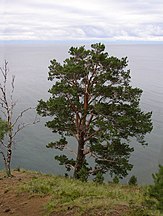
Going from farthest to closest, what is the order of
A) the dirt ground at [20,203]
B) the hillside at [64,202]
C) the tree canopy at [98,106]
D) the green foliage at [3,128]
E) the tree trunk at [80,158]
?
the tree trunk at [80,158]
the tree canopy at [98,106]
the green foliage at [3,128]
the dirt ground at [20,203]
the hillside at [64,202]

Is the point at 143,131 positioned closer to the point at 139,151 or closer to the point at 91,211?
the point at 91,211

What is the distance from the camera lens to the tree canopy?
2291 cm

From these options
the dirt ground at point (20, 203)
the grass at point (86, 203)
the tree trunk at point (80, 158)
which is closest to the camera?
the grass at point (86, 203)

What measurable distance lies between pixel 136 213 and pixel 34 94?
7201cm

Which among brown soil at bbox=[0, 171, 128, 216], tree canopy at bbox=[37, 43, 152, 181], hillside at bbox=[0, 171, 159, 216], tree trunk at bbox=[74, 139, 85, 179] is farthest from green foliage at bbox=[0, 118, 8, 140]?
tree trunk at bbox=[74, 139, 85, 179]

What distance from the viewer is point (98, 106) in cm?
2217

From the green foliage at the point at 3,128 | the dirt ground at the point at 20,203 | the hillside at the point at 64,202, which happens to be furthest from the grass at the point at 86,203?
the green foliage at the point at 3,128

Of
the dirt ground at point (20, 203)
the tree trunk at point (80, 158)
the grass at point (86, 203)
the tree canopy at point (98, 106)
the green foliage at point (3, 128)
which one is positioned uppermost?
the tree canopy at point (98, 106)

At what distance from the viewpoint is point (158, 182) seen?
975 cm

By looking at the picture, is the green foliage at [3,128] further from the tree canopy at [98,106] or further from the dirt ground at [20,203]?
the dirt ground at [20,203]

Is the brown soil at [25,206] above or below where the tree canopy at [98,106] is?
below

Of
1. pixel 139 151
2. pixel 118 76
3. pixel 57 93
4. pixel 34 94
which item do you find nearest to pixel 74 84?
pixel 57 93

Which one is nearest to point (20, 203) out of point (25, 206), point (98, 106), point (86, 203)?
point (25, 206)

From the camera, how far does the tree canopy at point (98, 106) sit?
22.9 meters
